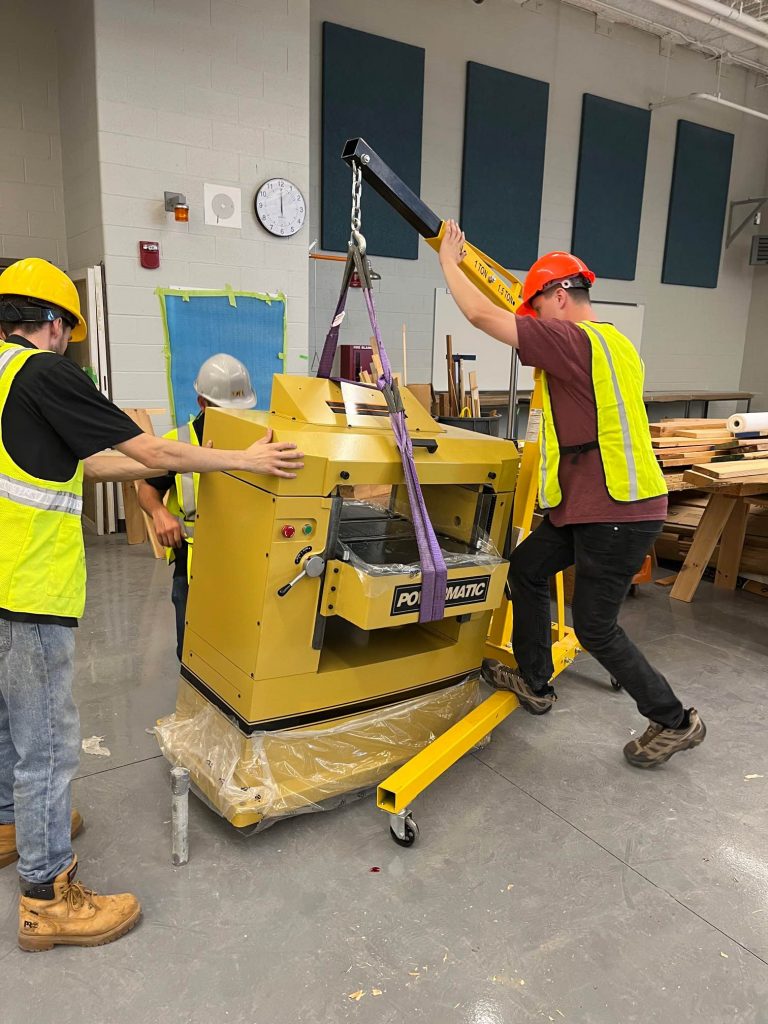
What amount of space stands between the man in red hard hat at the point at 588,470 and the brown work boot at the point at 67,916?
1.48 meters

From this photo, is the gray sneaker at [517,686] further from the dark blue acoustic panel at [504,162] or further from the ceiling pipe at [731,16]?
the ceiling pipe at [731,16]

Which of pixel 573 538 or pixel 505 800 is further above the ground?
pixel 573 538

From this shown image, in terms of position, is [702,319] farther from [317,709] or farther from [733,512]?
[317,709]

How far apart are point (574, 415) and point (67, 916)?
182cm

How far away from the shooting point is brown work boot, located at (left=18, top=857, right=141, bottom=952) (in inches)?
60.6

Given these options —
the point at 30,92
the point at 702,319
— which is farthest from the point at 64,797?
the point at 702,319

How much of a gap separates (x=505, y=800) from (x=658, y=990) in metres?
0.70

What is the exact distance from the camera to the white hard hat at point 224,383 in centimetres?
233

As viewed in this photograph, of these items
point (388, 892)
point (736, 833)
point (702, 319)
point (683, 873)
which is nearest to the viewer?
point (388, 892)

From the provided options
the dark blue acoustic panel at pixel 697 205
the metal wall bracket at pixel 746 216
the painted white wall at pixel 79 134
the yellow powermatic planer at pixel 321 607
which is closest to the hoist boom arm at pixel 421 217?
the yellow powermatic planer at pixel 321 607

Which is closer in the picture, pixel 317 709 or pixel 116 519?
pixel 317 709

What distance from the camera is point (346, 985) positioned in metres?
1.49

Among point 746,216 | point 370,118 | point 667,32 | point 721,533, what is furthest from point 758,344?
point 721,533

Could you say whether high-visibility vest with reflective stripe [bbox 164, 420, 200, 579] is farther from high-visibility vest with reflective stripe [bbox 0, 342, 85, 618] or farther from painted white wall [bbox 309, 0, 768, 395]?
painted white wall [bbox 309, 0, 768, 395]
